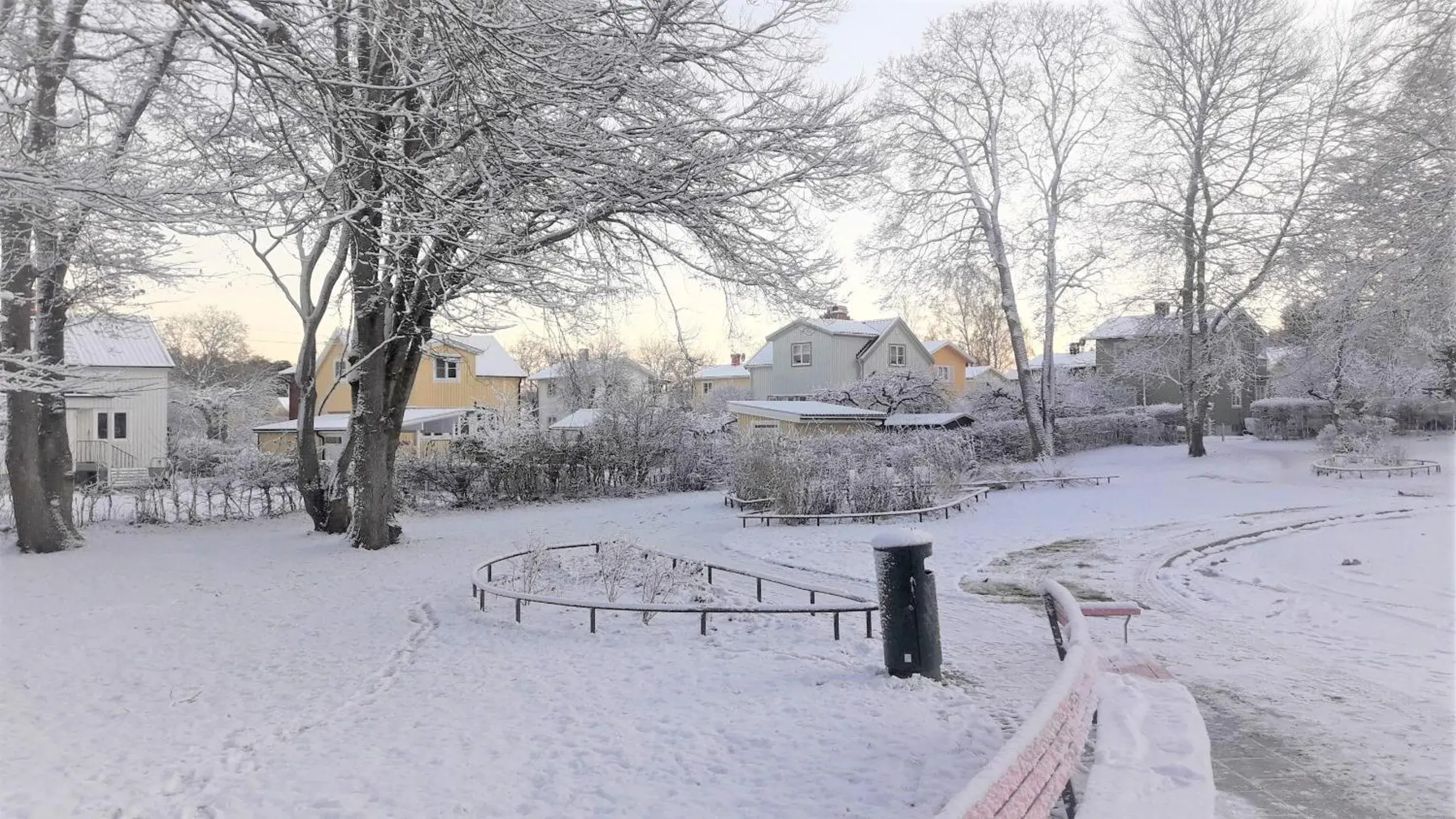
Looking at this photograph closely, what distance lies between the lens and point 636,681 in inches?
256

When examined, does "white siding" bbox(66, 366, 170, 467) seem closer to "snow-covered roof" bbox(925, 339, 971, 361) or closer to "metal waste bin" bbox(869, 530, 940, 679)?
"metal waste bin" bbox(869, 530, 940, 679)

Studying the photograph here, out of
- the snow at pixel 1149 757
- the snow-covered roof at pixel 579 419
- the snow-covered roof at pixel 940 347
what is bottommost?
the snow at pixel 1149 757

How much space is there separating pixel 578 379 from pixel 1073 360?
38.0 meters

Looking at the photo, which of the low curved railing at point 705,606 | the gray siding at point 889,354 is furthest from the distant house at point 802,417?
the low curved railing at point 705,606

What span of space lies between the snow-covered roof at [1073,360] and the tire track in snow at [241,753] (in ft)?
170

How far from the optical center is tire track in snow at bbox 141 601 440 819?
4406 millimetres

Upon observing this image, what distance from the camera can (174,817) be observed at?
4250mm

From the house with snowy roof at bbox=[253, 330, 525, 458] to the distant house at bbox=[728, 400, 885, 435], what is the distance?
32.8 ft

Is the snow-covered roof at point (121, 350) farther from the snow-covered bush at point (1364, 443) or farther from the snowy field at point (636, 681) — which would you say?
the snow-covered bush at point (1364, 443)

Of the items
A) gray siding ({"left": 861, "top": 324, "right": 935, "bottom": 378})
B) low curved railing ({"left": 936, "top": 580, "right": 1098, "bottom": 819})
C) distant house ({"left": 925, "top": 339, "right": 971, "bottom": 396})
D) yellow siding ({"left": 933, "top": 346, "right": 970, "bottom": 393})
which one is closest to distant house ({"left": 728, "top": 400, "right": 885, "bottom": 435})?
gray siding ({"left": 861, "top": 324, "right": 935, "bottom": 378})

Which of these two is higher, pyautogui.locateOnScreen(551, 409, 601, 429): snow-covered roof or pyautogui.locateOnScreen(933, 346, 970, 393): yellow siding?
pyautogui.locateOnScreen(933, 346, 970, 393): yellow siding

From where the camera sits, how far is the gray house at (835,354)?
43.4m

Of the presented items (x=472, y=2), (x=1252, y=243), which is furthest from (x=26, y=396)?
(x=1252, y=243)

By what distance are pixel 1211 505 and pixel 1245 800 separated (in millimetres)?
16280
